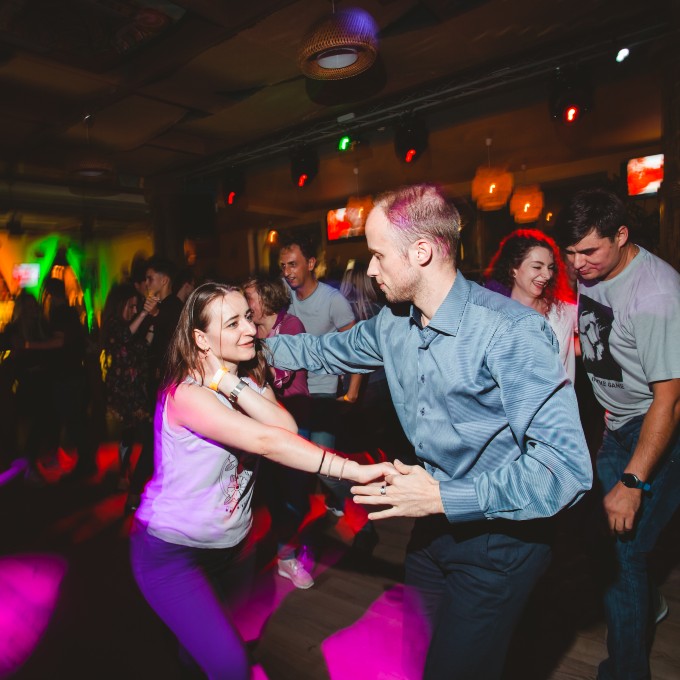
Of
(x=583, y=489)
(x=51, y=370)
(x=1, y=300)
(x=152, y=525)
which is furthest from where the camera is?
(x=1, y=300)

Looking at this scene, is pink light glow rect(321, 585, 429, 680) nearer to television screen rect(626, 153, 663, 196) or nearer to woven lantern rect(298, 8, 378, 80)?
woven lantern rect(298, 8, 378, 80)

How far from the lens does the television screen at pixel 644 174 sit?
7.90 m

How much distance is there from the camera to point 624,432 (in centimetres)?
186

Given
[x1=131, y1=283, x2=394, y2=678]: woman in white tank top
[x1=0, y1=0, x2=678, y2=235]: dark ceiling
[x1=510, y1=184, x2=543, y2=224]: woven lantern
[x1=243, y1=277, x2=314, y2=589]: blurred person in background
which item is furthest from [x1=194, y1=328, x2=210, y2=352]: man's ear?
[x1=510, y1=184, x2=543, y2=224]: woven lantern

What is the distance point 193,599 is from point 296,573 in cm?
137

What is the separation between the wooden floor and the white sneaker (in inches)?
1.7

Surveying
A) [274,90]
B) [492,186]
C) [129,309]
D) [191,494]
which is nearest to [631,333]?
[191,494]

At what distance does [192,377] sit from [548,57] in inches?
209

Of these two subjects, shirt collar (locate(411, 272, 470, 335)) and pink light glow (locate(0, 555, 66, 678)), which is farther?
pink light glow (locate(0, 555, 66, 678))

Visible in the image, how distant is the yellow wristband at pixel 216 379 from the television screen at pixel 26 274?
11.0m

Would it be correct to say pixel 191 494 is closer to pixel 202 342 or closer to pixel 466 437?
pixel 202 342

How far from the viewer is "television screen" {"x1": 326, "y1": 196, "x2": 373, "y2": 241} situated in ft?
37.1

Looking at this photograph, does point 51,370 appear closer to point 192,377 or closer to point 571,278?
point 192,377

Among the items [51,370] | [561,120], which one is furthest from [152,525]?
[561,120]
